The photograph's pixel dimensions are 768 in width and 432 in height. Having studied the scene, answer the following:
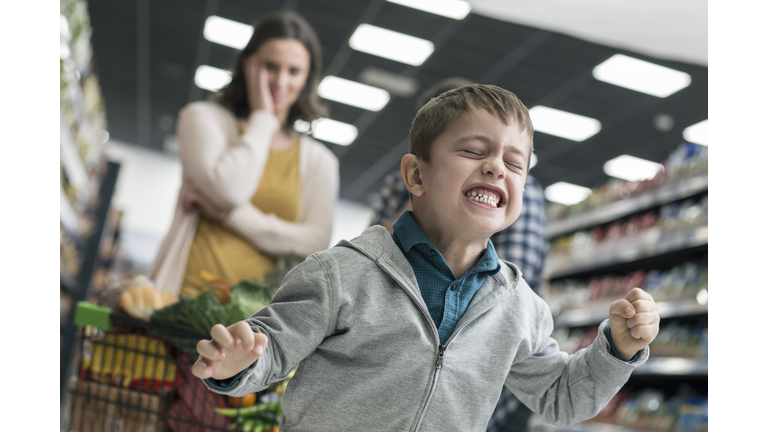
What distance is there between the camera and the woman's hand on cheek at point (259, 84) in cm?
179

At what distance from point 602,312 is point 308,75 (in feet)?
13.1

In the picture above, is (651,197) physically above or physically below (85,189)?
above

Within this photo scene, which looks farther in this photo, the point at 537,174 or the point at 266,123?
the point at 537,174

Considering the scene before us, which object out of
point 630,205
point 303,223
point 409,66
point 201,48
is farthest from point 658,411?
point 201,48

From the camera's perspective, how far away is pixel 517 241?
189cm

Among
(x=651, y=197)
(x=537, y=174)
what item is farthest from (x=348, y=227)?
(x=651, y=197)

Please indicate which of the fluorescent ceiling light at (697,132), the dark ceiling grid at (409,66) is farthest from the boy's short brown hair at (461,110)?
the fluorescent ceiling light at (697,132)

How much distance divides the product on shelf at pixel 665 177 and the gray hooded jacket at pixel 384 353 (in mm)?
3817

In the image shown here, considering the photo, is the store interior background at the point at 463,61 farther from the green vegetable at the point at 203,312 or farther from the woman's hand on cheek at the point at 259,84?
the green vegetable at the point at 203,312

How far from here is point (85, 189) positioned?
3.97 meters

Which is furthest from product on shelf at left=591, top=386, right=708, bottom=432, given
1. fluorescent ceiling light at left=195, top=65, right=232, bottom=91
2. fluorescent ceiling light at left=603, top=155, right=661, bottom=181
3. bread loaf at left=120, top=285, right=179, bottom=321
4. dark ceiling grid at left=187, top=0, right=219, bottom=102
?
fluorescent ceiling light at left=195, top=65, right=232, bottom=91

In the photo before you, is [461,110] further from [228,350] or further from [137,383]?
[137,383]
